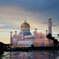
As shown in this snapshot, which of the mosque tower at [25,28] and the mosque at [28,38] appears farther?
the mosque tower at [25,28]

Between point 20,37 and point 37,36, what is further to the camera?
point 20,37

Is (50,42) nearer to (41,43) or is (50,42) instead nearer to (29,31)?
(41,43)

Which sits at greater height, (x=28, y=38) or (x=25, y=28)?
(x=25, y=28)

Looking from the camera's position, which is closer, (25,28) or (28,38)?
(28,38)

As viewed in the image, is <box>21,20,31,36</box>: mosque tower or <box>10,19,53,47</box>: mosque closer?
<box>10,19,53,47</box>: mosque

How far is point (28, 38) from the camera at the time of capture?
98.3 meters

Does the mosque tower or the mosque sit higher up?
the mosque tower

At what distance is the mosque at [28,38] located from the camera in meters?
89.1

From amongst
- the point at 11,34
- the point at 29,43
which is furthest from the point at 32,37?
the point at 11,34

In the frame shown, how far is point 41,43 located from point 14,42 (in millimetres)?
23015

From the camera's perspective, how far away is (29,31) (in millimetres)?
112125

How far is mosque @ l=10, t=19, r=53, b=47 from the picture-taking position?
89.1 meters

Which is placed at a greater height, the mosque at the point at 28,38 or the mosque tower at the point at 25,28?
the mosque tower at the point at 25,28

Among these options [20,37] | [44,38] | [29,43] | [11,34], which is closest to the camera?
[44,38]
